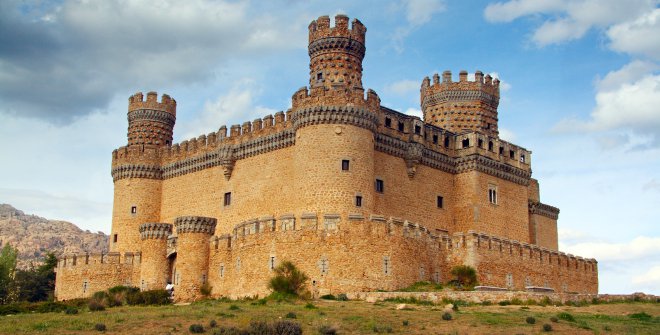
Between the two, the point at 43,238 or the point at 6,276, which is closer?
the point at 6,276

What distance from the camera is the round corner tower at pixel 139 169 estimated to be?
50094 millimetres

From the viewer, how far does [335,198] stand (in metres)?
38.0

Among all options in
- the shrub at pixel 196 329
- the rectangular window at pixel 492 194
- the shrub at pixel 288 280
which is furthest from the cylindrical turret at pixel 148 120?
the shrub at pixel 196 329

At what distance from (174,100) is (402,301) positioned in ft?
88.7

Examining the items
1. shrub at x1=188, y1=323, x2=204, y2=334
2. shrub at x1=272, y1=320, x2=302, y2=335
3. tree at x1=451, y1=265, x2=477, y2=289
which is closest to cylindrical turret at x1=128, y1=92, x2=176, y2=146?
tree at x1=451, y1=265, x2=477, y2=289

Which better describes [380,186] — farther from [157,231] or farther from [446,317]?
[446,317]

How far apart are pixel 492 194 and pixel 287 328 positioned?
83.6 ft

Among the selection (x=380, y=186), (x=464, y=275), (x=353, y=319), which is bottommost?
(x=353, y=319)

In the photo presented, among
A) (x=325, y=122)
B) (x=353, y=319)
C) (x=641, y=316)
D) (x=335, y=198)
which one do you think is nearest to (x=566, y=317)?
(x=641, y=316)

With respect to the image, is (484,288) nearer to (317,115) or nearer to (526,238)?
(317,115)

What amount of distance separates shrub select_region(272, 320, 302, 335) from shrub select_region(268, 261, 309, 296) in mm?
8451

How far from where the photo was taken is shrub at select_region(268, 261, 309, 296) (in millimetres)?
32812

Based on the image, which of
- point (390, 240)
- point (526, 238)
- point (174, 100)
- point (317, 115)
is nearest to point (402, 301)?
point (390, 240)

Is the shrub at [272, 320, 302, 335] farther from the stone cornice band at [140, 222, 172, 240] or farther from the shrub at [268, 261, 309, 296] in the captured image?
the stone cornice band at [140, 222, 172, 240]
